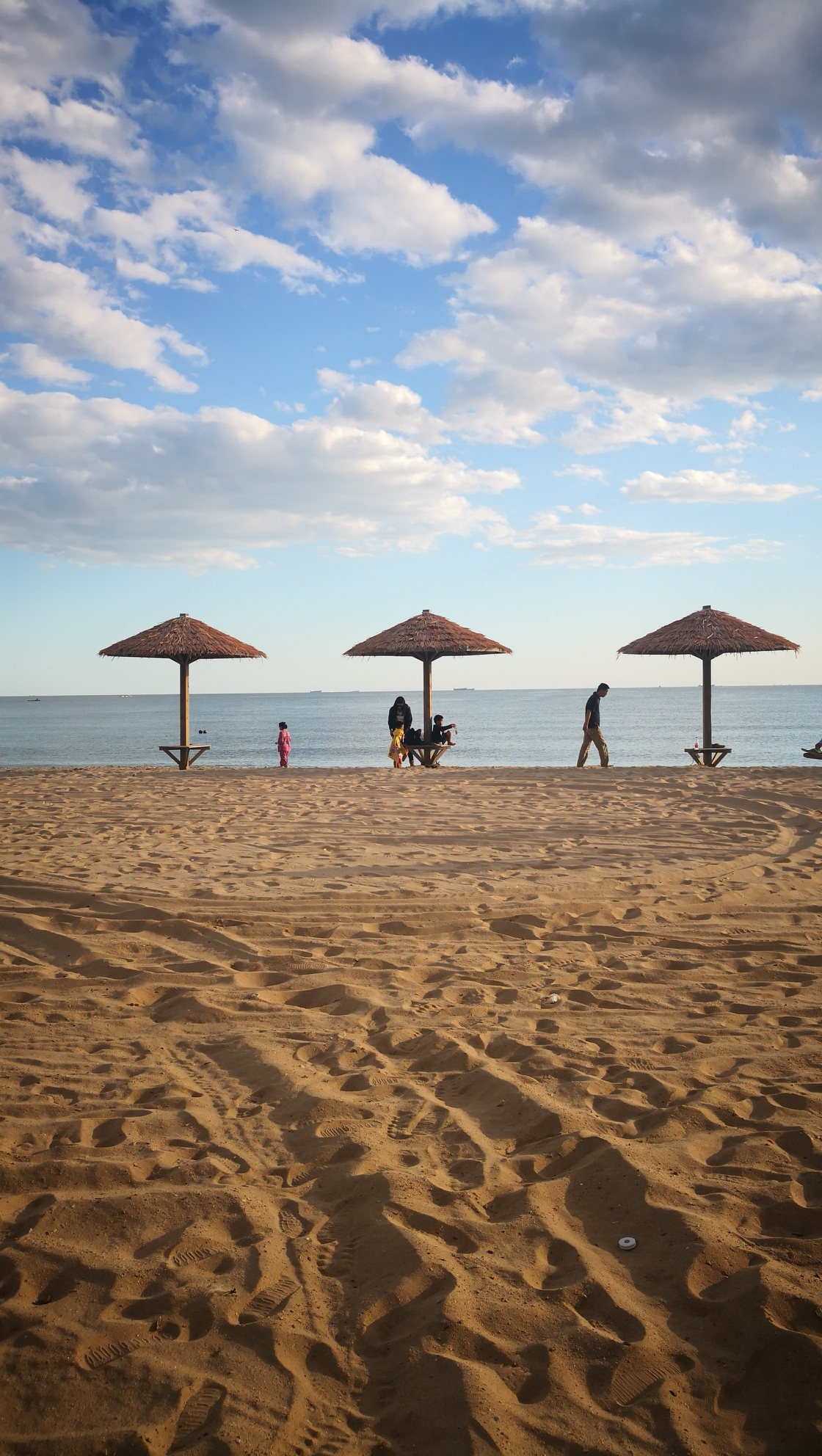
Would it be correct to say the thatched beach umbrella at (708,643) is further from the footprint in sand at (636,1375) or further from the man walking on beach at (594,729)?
the footprint in sand at (636,1375)

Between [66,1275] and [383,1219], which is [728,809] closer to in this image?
[383,1219]

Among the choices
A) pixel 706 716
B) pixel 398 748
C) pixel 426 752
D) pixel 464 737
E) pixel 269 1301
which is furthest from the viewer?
pixel 464 737

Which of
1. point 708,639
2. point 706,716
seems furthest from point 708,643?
point 706,716

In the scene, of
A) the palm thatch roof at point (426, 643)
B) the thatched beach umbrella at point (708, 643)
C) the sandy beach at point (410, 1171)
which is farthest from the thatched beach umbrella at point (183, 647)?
the sandy beach at point (410, 1171)

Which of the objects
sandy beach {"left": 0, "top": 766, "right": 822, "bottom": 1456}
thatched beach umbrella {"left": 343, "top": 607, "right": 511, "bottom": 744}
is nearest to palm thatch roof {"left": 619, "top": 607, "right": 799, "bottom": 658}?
thatched beach umbrella {"left": 343, "top": 607, "right": 511, "bottom": 744}

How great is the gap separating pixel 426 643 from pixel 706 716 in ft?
18.3

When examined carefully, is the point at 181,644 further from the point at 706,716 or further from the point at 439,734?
the point at 706,716

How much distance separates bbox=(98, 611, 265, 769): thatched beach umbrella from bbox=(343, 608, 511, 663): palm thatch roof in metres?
2.43

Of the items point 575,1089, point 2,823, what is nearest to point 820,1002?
point 575,1089

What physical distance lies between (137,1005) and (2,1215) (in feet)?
4.62

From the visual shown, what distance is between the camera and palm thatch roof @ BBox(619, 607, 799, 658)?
15.9 m

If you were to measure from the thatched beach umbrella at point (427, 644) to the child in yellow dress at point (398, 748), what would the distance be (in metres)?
0.68

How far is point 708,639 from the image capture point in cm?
1602

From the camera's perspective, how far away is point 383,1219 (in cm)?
214
